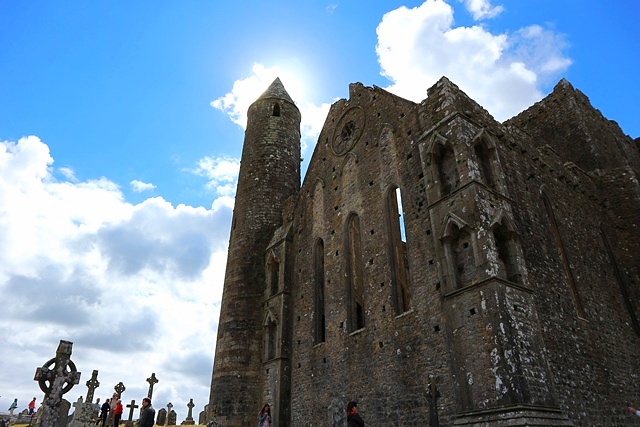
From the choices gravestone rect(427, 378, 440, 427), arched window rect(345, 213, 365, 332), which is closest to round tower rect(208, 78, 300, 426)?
arched window rect(345, 213, 365, 332)

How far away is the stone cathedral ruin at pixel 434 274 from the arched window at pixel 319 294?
6 cm

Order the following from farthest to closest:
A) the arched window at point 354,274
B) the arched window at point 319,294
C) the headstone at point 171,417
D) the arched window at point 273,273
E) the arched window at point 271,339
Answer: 1. the headstone at point 171,417
2. the arched window at point 273,273
3. the arched window at point 271,339
4. the arched window at point 319,294
5. the arched window at point 354,274

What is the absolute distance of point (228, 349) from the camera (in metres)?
16.7

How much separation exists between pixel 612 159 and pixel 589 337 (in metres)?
11.2

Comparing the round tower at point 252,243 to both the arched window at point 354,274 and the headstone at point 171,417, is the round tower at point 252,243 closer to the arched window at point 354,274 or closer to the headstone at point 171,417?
the arched window at point 354,274

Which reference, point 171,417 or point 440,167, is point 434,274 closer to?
point 440,167

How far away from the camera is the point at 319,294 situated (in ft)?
50.9

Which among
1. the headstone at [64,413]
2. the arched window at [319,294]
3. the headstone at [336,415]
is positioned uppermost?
the arched window at [319,294]

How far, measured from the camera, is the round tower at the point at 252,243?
52.1ft

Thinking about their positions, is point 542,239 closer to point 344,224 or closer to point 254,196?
point 344,224

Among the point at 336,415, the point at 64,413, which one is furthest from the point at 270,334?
the point at 64,413

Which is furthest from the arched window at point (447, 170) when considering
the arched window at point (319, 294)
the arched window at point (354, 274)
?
the arched window at point (319, 294)

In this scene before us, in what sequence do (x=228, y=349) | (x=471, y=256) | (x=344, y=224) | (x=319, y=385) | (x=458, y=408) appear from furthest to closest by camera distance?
(x=228, y=349) → (x=344, y=224) → (x=319, y=385) → (x=471, y=256) → (x=458, y=408)

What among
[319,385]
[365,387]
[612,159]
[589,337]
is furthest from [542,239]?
[612,159]
